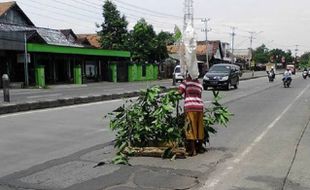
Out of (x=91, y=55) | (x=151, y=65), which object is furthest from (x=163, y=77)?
(x=91, y=55)

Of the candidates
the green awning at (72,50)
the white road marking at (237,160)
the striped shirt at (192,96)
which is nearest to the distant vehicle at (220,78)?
the green awning at (72,50)

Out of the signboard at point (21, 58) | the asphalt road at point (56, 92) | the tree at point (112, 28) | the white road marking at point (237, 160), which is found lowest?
the asphalt road at point (56, 92)

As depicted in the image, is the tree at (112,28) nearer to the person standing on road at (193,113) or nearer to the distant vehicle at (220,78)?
the distant vehicle at (220,78)

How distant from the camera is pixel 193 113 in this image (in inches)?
349

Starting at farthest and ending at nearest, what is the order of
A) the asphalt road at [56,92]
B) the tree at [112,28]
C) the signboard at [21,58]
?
1. the tree at [112,28]
2. the signboard at [21,58]
3. the asphalt road at [56,92]

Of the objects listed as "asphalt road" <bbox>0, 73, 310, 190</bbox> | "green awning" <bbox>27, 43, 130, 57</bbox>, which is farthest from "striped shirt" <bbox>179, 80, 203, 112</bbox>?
"green awning" <bbox>27, 43, 130, 57</bbox>

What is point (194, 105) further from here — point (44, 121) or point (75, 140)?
point (44, 121)

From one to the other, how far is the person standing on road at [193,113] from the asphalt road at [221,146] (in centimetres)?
32

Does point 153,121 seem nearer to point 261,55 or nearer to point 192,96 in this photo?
point 192,96

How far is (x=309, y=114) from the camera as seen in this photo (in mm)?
16672

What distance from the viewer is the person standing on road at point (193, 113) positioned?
8.87 metres

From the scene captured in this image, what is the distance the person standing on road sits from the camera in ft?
29.1

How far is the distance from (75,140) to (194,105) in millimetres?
3175

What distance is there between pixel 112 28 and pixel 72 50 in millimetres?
18922
